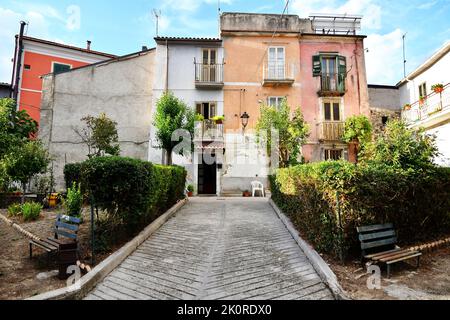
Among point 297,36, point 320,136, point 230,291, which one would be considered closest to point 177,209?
point 230,291

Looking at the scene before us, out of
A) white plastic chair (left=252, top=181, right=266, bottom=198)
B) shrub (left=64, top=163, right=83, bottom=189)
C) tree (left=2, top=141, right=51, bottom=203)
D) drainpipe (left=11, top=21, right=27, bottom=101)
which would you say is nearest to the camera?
shrub (left=64, top=163, right=83, bottom=189)

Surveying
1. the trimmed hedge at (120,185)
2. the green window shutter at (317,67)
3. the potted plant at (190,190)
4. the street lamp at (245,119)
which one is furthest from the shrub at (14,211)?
the green window shutter at (317,67)

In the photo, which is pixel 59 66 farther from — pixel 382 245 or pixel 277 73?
pixel 382 245

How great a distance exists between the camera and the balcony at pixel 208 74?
17.4m

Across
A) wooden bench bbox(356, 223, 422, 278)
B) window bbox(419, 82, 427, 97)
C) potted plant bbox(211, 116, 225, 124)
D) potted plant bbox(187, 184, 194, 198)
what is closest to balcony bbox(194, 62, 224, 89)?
potted plant bbox(211, 116, 225, 124)

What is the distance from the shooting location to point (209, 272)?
16.6 ft

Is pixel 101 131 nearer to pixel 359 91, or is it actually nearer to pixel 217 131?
pixel 217 131

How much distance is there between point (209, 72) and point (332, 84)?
863 cm

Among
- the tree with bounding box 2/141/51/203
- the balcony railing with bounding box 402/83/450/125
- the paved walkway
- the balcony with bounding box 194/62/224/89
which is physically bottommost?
the paved walkway

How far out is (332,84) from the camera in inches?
704

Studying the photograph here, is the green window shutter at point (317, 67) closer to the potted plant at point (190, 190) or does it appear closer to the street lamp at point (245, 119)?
the street lamp at point (245, 119)

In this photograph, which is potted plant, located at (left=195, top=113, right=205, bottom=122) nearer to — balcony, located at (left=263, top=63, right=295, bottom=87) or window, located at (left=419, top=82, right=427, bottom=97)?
balcony, located at (left=263, top=63, right=295, bottom=87)

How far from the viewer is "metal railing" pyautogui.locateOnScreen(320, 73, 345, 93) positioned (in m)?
17.8

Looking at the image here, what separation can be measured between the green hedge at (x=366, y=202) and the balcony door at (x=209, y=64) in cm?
1227
